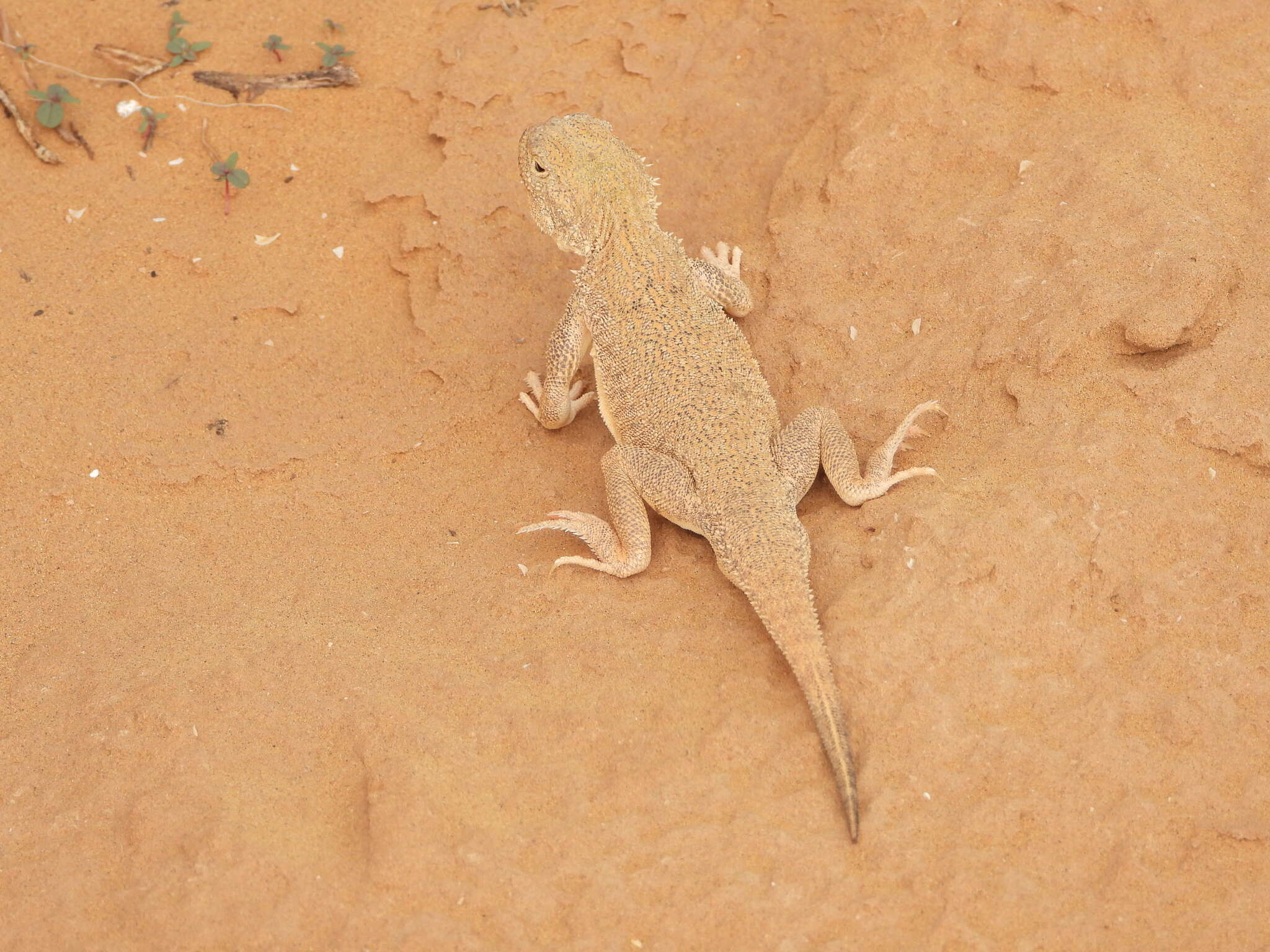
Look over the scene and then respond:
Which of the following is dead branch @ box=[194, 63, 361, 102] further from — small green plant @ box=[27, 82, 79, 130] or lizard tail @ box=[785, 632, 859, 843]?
lizard tail @ box=[785, 632, 859, 843]

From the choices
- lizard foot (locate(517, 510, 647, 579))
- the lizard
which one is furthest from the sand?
the lizard

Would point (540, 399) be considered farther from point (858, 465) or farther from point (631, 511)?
point (858, 465)

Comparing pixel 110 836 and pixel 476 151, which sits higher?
pixel 476 151

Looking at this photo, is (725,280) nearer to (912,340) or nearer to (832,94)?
(912,340)

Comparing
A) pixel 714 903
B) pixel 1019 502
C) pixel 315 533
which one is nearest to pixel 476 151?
pixel 315 533

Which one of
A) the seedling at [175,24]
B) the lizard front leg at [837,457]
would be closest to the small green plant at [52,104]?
the seedling at [175,24]
